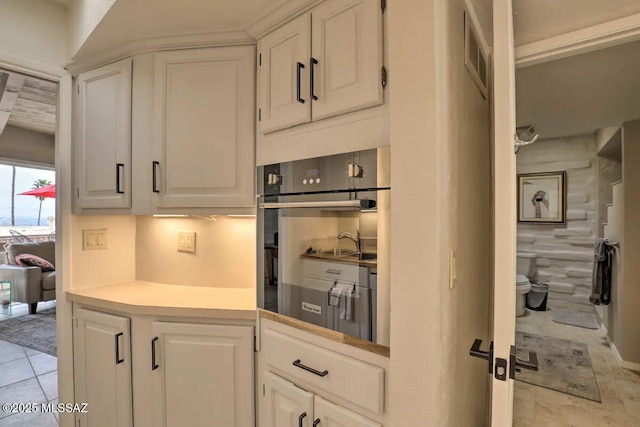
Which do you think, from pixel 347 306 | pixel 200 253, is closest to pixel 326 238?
pixel 347 306

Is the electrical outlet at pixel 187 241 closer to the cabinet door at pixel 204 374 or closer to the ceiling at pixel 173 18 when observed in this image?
the cabinet door at pixel 204 374

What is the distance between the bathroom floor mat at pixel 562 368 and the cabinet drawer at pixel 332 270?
171 centimetres

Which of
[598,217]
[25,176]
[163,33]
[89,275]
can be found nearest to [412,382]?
[163,33]

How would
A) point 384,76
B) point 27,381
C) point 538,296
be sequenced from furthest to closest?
point 538,296, point 27,381, point 384,76

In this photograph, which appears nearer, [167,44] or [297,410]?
[297,410]

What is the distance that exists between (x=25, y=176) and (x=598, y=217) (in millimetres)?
8955

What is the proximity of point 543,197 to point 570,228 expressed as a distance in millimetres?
480

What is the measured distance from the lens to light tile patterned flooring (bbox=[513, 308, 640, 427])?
2121mm

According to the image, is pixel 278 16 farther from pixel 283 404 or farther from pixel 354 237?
pixel 283 404

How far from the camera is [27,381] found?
2.67 m

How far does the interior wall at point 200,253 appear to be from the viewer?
1955 mm

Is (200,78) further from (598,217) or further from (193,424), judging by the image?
(598,217)

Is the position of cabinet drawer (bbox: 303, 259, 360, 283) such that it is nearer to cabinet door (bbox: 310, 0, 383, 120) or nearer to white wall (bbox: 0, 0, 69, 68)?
cabinet door (bbox: 310, 0, 383, 120)

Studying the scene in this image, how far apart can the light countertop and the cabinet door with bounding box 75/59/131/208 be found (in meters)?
0.48
